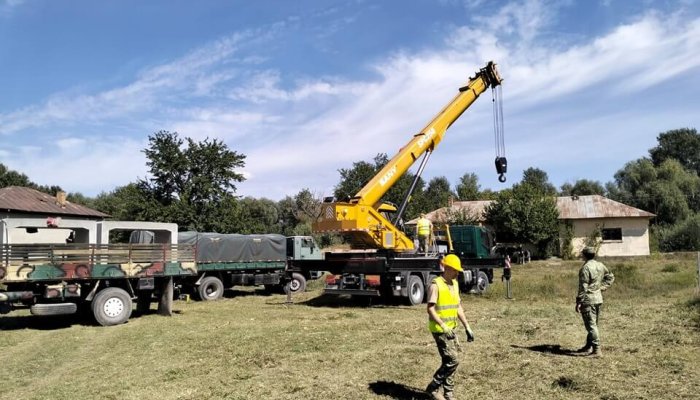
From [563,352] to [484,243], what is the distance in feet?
43.5

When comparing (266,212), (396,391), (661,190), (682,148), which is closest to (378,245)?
(396,391)

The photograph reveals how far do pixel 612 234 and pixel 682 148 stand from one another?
60309 millimetres

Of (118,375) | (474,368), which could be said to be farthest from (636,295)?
(118,375)

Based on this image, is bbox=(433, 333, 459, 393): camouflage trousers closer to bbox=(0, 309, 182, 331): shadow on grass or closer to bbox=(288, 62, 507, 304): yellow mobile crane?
bbox=(288, 62, 507, 304): yellow mobile crane

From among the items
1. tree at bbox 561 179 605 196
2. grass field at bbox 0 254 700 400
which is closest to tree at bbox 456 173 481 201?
tree at bbox 561 179 605 196

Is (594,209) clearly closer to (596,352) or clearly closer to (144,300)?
(144,300)

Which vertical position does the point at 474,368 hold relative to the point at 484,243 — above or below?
below

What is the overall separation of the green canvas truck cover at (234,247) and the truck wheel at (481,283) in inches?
323

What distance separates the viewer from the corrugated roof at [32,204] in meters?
37.6

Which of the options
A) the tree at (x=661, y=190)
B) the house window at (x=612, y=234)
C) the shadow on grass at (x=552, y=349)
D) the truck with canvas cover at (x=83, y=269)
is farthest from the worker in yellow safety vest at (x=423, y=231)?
the tree at (x=661, y=190)

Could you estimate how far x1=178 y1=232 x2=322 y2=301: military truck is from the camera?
20375 millimetres

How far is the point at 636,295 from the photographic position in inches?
705

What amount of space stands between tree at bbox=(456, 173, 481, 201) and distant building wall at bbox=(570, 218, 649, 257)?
27.9 m

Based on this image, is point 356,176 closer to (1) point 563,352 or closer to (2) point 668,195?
(2) point 668,195
